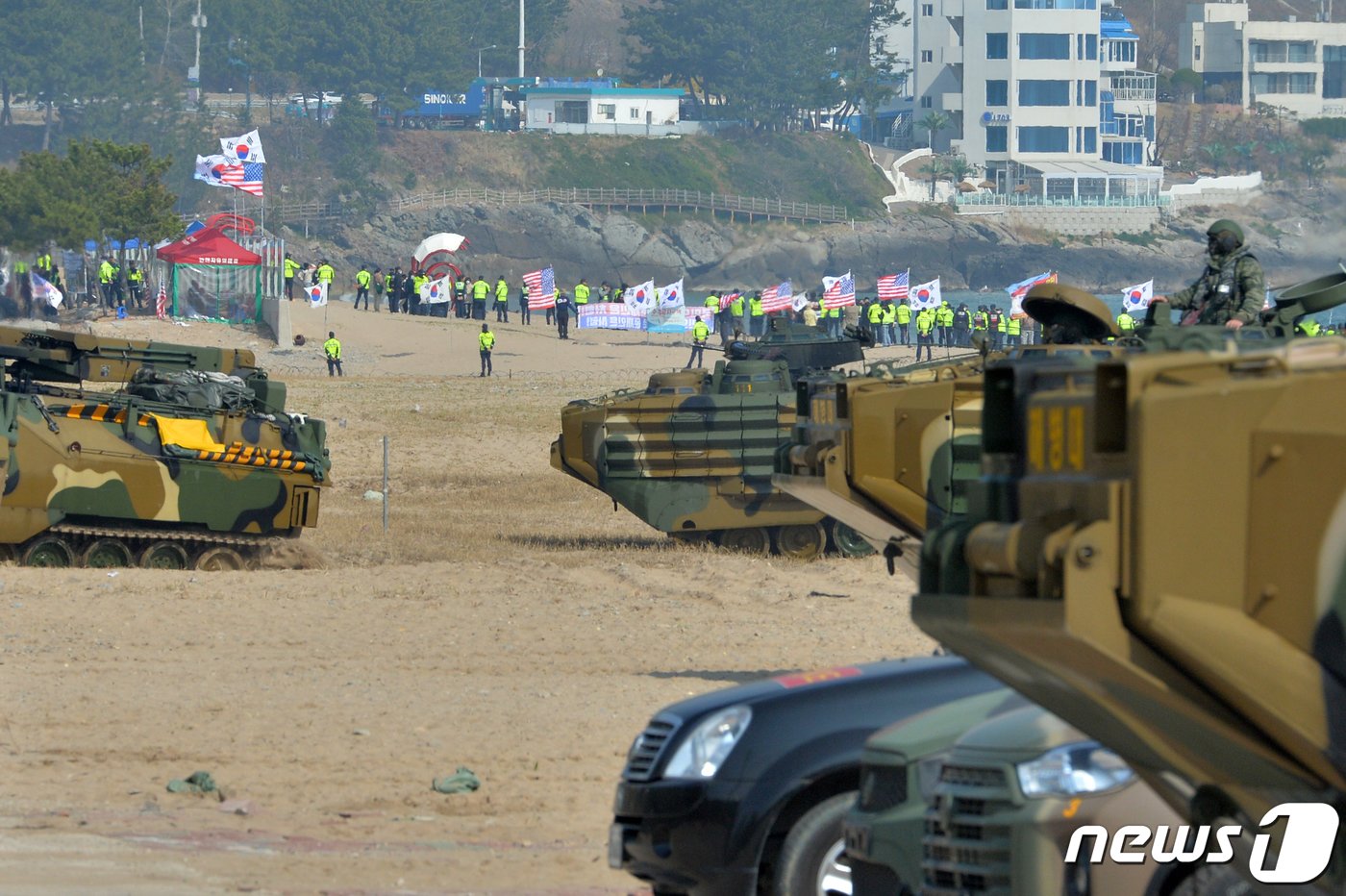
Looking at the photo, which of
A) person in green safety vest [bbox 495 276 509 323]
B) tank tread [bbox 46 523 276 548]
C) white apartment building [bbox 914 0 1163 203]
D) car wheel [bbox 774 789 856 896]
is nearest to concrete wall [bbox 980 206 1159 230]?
white apartment building [bbox 914 0 1163 203]

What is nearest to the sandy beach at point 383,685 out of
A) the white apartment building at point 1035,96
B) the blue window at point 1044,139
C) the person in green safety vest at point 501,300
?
the person in green safety vest at point 501,300

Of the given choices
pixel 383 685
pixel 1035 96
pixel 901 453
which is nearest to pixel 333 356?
pixel 383 685

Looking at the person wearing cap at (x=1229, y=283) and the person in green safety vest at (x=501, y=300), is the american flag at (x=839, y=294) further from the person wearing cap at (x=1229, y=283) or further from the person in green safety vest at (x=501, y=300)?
the person wearing cap at (x=1229, y=283)

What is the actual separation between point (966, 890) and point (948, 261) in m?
118

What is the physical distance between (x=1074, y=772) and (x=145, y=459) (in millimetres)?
15462

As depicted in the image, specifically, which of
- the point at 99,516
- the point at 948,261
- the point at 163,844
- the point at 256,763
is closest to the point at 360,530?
the point at 99,516

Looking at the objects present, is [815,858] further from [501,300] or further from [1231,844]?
[501,300]

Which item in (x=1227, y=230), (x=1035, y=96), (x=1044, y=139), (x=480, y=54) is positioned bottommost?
(x=1227, y=230)

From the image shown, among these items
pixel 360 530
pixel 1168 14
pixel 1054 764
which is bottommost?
pixel 360 530

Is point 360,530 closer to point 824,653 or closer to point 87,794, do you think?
point 824,653

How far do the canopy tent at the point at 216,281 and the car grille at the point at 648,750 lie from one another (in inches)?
1828

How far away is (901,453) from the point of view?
11562 mm

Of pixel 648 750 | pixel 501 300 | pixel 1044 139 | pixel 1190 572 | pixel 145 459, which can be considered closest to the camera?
pixel 1190 572

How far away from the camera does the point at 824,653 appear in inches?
562
